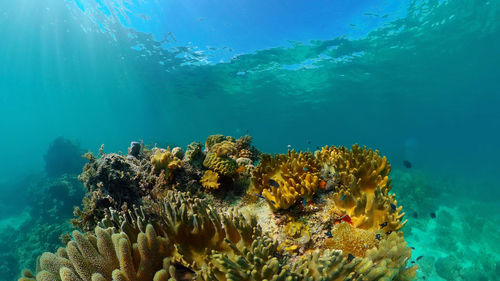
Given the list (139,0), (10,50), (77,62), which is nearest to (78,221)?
(139,0)

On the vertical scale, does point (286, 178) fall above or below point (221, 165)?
below

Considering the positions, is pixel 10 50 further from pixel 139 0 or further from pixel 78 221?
pixel 78 221

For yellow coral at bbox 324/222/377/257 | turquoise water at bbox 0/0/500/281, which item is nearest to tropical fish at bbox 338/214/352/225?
yellow coral at bbox 324/222/377/257

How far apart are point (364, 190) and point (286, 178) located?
4.53 ft

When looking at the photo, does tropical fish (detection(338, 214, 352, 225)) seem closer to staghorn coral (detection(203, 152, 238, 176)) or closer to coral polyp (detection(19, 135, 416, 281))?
coral polyp (detection(19, 135, 416, 281))

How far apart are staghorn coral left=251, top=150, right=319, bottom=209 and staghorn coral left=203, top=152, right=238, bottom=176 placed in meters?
0.77

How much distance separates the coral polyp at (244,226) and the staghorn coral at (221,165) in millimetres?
24

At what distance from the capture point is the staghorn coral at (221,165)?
523 centimetres

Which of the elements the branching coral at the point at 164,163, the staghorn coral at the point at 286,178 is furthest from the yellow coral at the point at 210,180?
the staghorn coral at the point at 286,178

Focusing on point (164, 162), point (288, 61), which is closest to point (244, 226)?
point (164, 162)

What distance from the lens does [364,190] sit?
4.03 meters

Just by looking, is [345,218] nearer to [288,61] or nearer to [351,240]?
[351,240]

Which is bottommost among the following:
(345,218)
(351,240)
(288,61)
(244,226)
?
(244,226)

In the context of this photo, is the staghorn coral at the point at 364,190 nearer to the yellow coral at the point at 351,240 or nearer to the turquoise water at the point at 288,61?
the yellow coral at the point at 351,240
